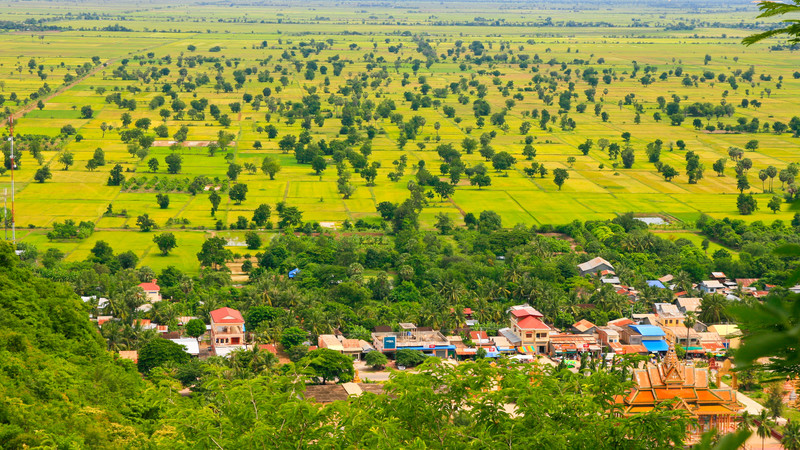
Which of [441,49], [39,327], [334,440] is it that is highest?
[334,440]

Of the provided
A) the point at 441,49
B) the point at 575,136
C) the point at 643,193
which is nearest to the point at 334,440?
the point at 643,193

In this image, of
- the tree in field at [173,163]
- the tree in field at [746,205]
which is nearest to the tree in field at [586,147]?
the tree in field at [746,205]

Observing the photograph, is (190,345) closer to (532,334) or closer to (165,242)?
(532,334)

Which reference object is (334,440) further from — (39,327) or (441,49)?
(441,49)

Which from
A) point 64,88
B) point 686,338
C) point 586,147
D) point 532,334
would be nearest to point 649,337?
point 686,338

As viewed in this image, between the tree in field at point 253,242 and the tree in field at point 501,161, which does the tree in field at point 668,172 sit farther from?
the tree in field at point 253,242

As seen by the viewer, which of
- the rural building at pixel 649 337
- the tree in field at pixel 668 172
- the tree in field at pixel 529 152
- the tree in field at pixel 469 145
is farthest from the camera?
the tree in field at pixel 469 145
